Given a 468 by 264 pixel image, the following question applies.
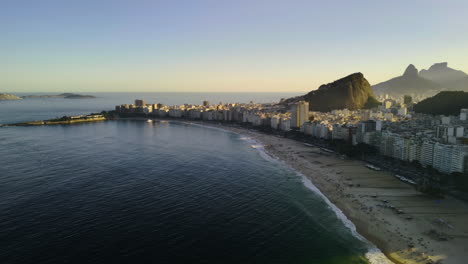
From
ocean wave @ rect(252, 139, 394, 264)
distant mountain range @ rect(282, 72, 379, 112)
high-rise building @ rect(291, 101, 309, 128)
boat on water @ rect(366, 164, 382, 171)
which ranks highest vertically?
distant mountain range @ rect(282, 72, 379, 112)

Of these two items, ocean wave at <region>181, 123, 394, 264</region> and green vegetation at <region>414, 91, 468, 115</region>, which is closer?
ocean wave at <region>181, 123, 394, 264</region>

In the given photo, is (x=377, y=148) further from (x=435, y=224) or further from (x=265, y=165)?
(x=435, y=224)

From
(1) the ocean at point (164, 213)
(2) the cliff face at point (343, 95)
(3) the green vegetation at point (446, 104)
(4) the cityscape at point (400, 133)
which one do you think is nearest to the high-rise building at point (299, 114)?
(4) the cityscape at point (400, 133)

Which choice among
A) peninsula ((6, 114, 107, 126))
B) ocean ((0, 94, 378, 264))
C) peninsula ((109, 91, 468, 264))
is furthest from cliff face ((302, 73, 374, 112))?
peninsula ((6, 114, 107, 126))

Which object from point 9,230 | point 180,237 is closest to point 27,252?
point 9,230

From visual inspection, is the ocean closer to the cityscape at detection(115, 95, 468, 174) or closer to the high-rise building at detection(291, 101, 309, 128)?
the cityscape at detection(115, 95, 468, 174)

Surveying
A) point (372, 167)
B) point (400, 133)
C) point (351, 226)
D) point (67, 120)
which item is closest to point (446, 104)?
point (400, 133)
